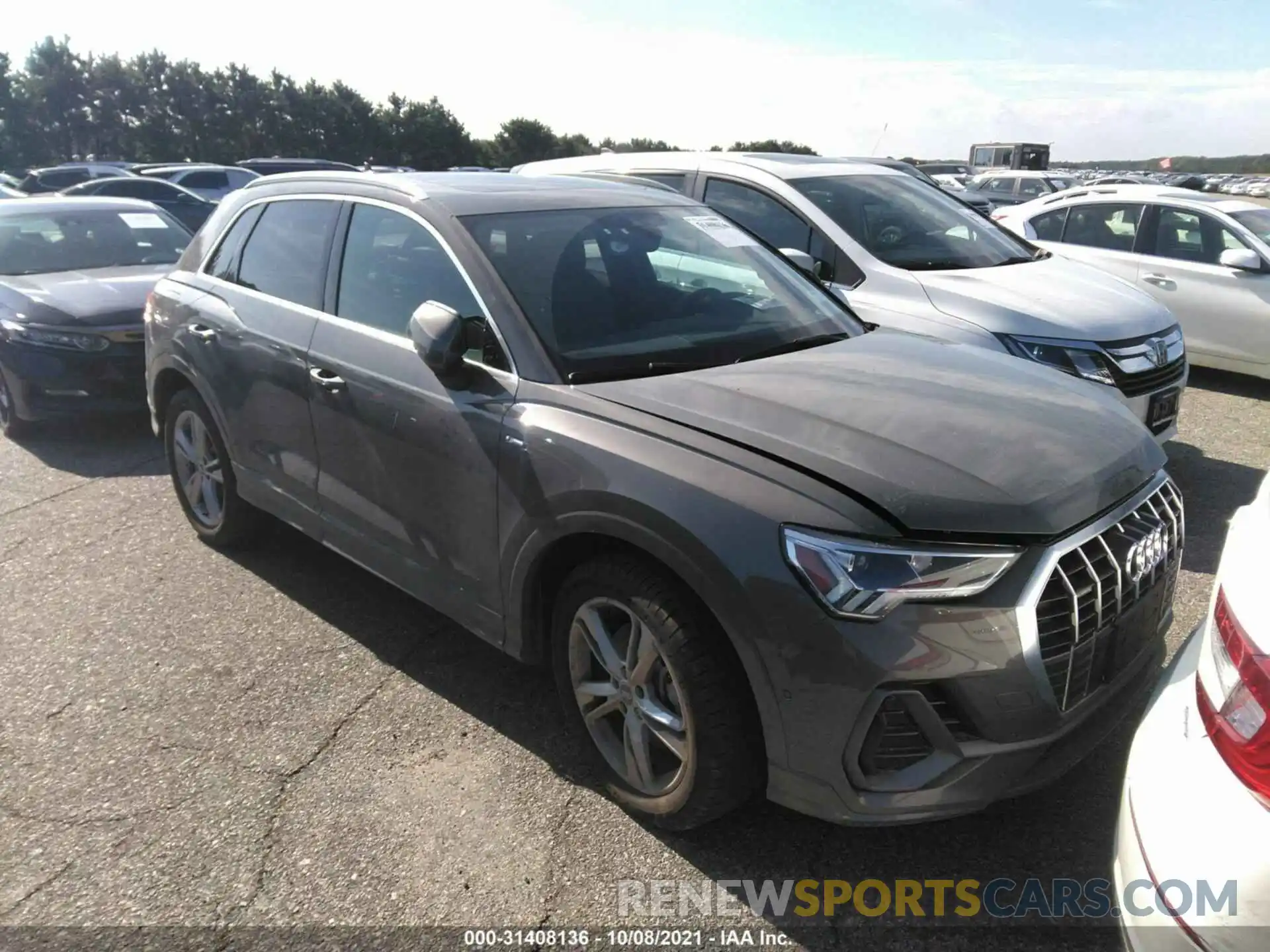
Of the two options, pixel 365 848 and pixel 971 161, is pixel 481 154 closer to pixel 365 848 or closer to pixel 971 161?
pixel 971 161

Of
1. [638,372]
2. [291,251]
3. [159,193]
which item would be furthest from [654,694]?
[159,193]

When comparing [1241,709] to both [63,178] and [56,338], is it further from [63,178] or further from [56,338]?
A: [63,178]

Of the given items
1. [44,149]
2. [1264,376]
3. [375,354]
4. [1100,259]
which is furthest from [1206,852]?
[44,149]

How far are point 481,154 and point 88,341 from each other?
48743 mm

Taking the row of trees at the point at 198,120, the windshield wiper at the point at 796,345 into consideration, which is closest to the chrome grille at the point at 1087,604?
the windshield wiper at the point at 796,345

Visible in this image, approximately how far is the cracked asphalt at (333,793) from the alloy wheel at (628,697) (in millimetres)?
203

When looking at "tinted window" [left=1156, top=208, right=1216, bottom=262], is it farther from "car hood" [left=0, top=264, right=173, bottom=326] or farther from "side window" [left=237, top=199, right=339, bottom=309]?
"car hood" [left=0, top=264, right=173, bottom=326]

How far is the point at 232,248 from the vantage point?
443 centimetres

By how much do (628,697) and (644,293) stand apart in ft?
4.65

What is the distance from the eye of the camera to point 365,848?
2.71 metres

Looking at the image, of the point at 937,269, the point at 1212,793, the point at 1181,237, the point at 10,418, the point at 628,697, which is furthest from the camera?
the point at 1181,237

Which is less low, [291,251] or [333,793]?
[291,251]

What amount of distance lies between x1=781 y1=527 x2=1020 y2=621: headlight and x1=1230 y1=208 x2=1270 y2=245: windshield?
736cm

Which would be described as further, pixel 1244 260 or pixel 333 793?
pixel 1244 260
